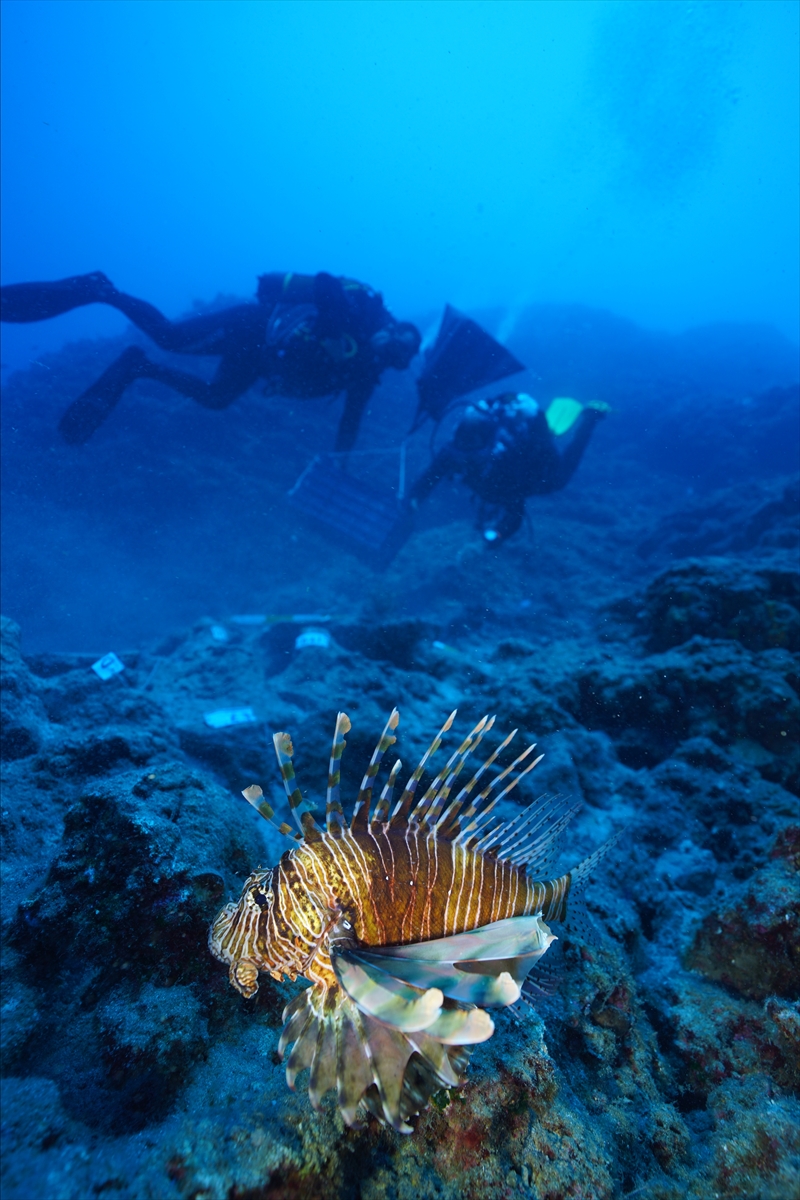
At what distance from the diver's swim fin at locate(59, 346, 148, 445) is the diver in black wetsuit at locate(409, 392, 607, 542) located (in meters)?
5.54

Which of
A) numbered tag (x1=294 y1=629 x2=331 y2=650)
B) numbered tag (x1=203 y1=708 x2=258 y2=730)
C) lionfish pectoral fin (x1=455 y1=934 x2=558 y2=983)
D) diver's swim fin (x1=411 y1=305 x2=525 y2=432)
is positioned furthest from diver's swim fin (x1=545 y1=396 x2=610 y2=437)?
lionfish pectoral fin (x1=455 y1=934 x2=558 y2=983)

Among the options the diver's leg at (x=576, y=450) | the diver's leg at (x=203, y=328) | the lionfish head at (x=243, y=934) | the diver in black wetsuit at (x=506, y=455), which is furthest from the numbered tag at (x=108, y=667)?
the diver's leg at (x=576, y=450)

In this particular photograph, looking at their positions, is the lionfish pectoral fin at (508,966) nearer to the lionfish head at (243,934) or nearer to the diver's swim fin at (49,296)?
the lionfish head at (243,934)

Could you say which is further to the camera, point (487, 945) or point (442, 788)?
point (442, 788)

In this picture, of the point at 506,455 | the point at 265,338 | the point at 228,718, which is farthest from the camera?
the point at 265,338

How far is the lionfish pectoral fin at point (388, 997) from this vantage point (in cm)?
103

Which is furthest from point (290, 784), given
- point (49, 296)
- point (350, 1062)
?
point (49, 296)

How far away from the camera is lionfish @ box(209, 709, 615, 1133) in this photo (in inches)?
45.2

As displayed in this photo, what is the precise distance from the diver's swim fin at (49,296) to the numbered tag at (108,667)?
20.0ft

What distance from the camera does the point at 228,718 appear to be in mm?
4668

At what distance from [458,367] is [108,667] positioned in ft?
25.3

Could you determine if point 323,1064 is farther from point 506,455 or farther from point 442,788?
point 506,455

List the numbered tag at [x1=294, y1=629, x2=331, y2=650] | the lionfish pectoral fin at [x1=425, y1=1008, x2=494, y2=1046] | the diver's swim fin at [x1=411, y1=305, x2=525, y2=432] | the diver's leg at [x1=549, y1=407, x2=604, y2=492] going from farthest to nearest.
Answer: the diver's swim fin at [x1=411, y1=305, x2=525, y2=432]
the diver's leg at [x1=549, y1=407, x2=604, y2=492]
the numbered tag at [x1=294, y1=629, x2=331, y2=650]
the lionfish pectoral fin at [x1=425, y1=1008, x2=494, y2=1046]

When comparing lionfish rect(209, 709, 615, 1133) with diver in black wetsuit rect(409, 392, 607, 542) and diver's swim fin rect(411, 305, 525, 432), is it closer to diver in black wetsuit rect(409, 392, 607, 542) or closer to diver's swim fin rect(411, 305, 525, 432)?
diver in black wetsuit rect(409, 392, 607, 542)
